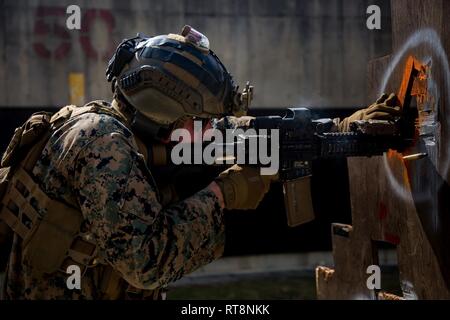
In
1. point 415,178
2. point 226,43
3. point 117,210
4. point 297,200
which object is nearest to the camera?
point 117,210

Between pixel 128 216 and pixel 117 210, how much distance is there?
1.5 inches

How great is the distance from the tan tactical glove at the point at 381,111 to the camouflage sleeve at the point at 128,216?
3.74 feet

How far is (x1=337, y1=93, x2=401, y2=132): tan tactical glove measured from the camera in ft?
7.75

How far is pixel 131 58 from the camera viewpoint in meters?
1.93

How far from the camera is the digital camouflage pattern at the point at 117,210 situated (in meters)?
1.53

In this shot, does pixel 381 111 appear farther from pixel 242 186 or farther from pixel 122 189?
pixel 122 189

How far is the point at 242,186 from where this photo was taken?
1871mm

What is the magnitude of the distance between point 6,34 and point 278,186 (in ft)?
10.6

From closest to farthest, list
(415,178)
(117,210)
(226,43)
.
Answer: (117,210)
(415,178)
(226,43)

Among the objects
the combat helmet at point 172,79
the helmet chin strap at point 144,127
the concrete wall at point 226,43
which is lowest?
the helmet chin strap at point 144,127

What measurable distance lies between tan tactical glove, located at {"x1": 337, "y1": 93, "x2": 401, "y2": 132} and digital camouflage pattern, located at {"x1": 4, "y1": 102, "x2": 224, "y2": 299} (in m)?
0.98

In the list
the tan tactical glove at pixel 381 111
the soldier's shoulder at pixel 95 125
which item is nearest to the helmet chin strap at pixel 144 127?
the soldier's shoulder at pixel 95 125

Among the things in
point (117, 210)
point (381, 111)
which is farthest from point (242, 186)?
point (381, 111)

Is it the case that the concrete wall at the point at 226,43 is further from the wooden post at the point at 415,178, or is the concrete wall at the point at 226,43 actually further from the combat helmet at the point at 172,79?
the combat helmet at the point at 172,79
